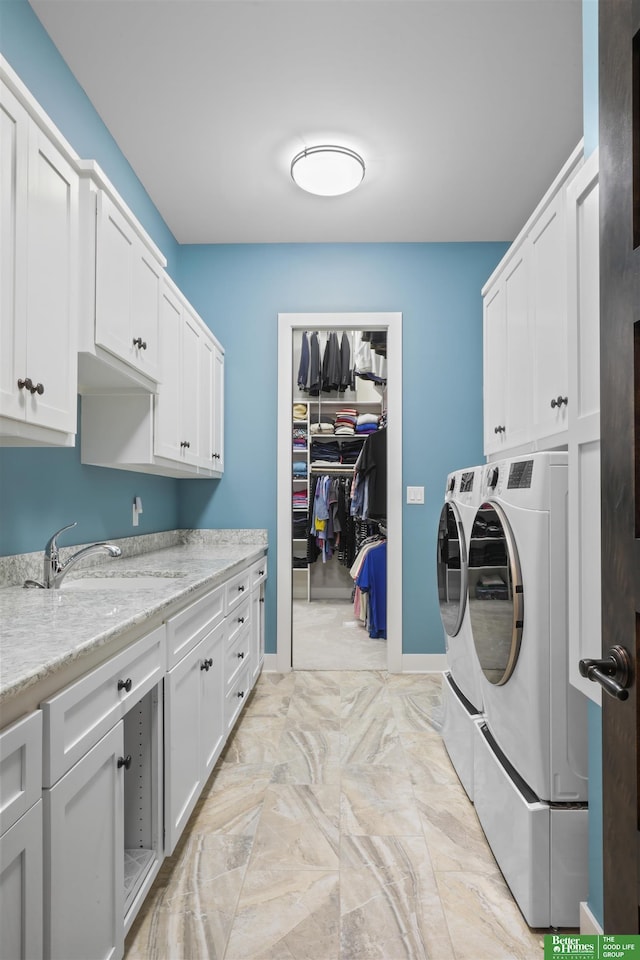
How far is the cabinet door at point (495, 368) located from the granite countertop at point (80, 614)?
135cm

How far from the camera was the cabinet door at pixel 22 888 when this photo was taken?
82 cm

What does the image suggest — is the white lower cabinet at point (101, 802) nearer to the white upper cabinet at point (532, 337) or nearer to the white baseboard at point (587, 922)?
the white baseboard at point (587, 922)

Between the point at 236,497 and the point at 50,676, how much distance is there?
2.69 m

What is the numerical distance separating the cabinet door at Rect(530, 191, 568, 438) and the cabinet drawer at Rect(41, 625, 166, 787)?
4.63 feet

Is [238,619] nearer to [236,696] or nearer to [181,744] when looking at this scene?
[236,696]

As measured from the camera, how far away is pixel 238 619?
261cm

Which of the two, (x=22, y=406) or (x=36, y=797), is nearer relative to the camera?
(x=36, y=797)

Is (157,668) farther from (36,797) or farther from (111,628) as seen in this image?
(36,797)

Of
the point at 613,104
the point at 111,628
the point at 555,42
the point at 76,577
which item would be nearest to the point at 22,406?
the point at 111,628

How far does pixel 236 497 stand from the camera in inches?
143

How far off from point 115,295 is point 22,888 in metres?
1.61

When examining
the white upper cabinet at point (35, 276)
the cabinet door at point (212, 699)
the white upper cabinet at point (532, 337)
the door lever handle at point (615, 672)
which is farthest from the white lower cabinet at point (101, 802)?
the white upper cabinet at point (532, 337)

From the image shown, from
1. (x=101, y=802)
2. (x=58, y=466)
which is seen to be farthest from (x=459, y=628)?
(x=58, y=466)

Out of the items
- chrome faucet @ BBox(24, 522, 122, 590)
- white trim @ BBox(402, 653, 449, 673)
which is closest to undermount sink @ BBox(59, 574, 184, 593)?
chrome faucet @ BBox(24, 522, 122, 590)
